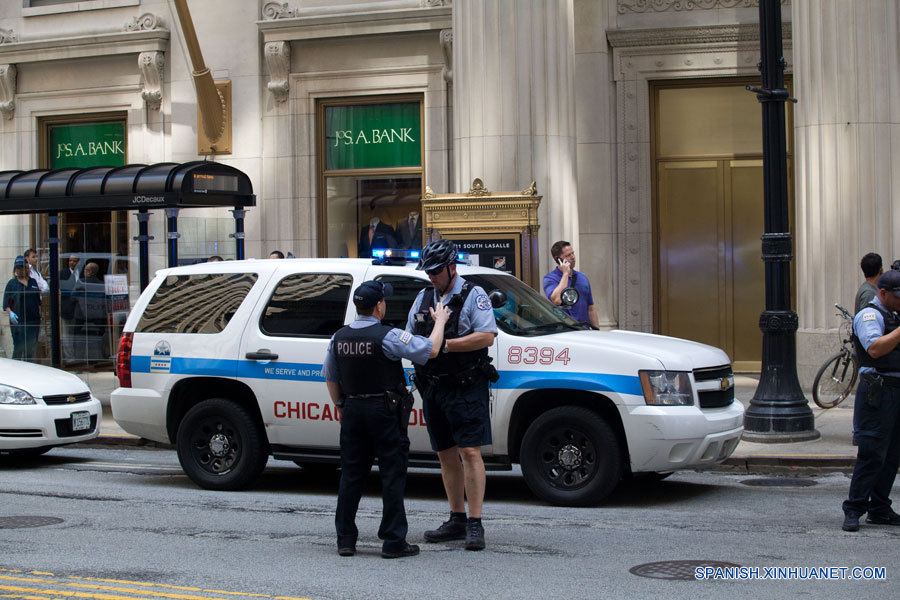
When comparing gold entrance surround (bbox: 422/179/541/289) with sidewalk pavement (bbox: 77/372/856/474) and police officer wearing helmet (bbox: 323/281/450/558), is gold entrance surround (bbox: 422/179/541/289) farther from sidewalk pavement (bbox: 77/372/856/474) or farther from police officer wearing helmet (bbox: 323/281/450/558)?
police officer wearing helmet (bbox: 323/281/450/558)

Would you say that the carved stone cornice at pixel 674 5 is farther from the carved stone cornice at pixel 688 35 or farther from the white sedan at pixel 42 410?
the white sedan at pixel 42 410

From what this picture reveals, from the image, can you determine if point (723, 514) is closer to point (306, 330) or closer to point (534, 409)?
point (534, 409)

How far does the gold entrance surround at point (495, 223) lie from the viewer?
13.9 m

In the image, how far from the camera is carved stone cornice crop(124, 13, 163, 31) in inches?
795

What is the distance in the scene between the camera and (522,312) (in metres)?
9.56

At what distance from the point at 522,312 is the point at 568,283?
3.65 m

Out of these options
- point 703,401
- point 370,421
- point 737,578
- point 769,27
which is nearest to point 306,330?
point 370,421

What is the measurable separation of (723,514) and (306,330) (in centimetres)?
361

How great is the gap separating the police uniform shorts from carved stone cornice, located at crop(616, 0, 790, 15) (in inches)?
456

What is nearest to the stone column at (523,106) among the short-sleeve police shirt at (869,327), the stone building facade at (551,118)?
the stone building facade at (551,118)

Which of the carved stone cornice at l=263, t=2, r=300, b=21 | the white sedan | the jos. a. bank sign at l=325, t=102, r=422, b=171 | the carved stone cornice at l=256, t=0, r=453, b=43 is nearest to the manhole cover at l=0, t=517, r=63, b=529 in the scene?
the white sedan

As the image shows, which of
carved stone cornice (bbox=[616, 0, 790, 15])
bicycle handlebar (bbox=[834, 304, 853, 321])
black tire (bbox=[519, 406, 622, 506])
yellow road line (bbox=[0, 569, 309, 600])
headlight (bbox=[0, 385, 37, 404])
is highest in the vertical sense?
carved stone cornice (bbox=[616, 0, 790, 15])

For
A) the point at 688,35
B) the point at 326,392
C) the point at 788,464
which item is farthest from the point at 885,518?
the point at 688,35

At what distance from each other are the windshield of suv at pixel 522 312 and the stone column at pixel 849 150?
6.76m
